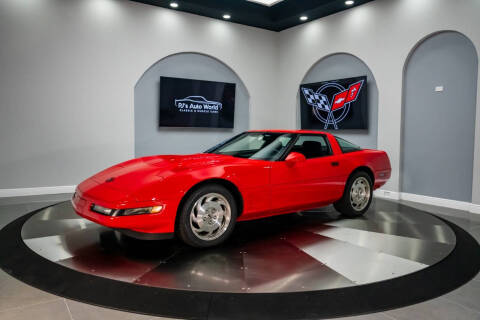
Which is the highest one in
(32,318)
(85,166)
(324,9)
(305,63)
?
(324,9)

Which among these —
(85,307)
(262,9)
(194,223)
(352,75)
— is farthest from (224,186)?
(262,9)

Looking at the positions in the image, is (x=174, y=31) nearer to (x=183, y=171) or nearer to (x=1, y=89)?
(x=1, y=89)

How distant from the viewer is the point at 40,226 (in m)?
4.36

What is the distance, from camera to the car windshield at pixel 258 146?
13.6 ft

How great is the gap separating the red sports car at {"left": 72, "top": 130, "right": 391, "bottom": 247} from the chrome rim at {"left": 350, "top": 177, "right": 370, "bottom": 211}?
0.01m

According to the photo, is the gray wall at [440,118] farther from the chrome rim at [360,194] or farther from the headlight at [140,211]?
A: the headlight at [140,211]

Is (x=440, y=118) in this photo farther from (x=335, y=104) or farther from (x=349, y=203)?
(x=349, y=203)

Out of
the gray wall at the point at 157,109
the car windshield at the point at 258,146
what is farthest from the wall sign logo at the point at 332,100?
the car windshield at the point at 258,146

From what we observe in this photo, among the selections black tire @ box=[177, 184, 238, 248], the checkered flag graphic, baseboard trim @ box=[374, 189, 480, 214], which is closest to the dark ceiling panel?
the checkered flag graphic

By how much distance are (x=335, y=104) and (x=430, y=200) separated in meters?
2.65

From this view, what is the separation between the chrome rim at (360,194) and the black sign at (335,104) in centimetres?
253

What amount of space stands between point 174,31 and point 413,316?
272 inches

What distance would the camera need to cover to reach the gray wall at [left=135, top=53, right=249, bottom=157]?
7.54m

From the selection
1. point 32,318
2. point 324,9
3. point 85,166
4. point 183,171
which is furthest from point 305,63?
point 32,318
